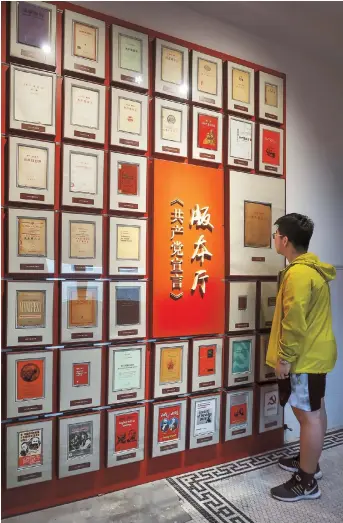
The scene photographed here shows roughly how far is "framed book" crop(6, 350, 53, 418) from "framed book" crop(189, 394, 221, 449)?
30.8 inches

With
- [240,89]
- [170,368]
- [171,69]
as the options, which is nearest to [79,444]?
[170,368]

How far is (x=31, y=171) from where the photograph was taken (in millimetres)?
1854

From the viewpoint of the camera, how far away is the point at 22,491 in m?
1.85

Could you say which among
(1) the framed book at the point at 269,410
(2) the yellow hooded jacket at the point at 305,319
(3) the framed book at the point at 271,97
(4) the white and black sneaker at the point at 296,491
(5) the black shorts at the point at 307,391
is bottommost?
(4) the white and black sneaker at the point at 296,491

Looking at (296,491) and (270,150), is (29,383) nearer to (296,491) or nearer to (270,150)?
(296,491)

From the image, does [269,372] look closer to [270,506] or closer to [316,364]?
[316,364]

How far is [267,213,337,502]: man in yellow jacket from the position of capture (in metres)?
1.93

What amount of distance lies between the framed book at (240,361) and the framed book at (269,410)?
0.13m

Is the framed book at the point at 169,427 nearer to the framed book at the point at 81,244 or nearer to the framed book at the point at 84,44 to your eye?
the framed book at the point at 81,244

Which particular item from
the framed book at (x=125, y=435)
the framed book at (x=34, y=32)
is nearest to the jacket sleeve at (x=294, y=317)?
the framed book at (x=125, y=435)

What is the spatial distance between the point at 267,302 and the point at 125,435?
110 cm

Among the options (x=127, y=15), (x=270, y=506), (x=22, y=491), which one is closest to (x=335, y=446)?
(x=270, y=506)

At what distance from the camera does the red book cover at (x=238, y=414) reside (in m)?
2.40

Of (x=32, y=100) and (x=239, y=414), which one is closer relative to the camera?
(x=32, y=100)
